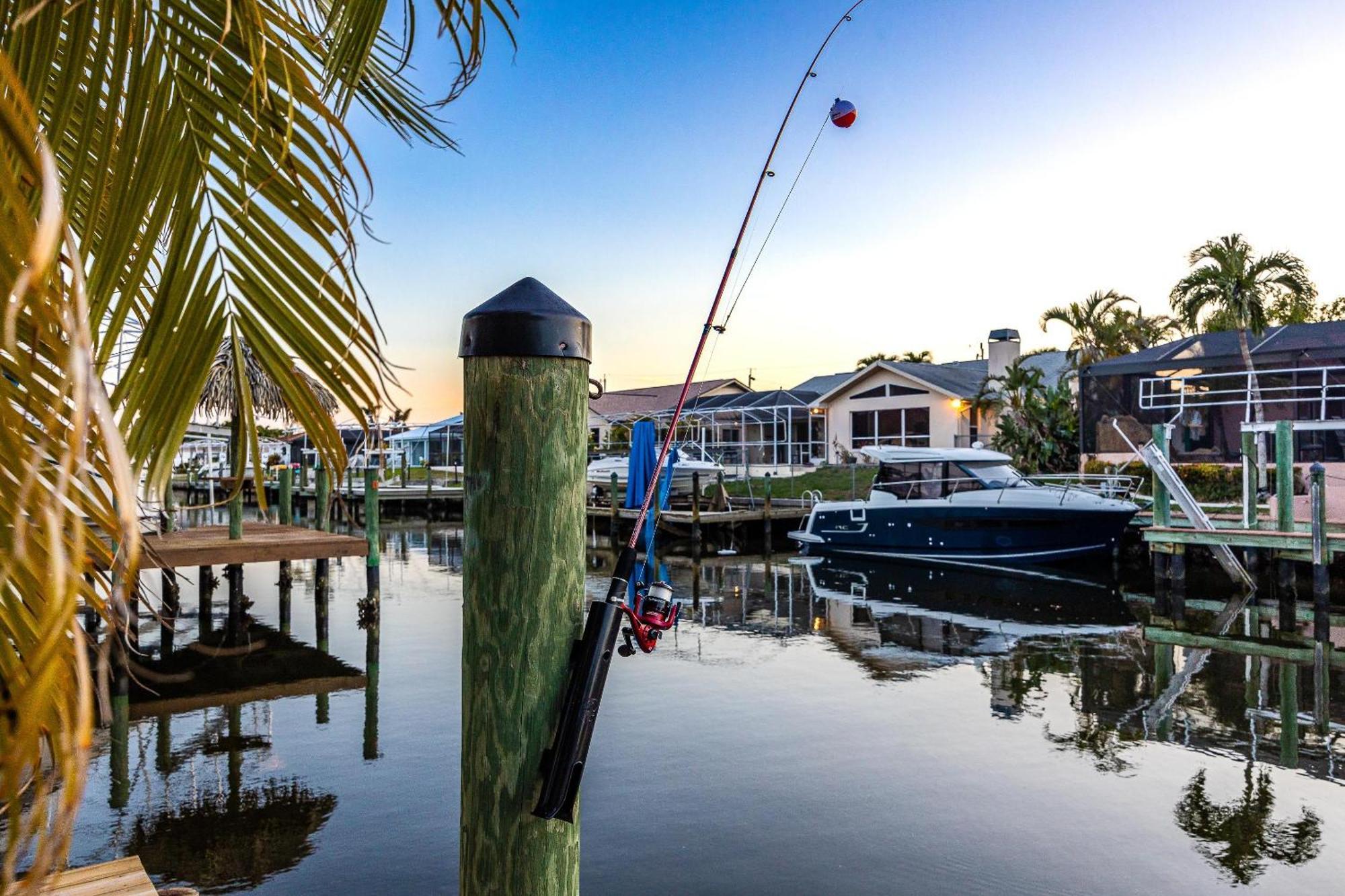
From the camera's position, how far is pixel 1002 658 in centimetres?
1189

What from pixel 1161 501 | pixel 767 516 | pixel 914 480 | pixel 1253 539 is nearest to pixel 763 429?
pixel 767 516

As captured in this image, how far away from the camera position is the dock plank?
1154 cm

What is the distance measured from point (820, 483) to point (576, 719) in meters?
32.7

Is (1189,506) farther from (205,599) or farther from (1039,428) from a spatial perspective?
(205,599)

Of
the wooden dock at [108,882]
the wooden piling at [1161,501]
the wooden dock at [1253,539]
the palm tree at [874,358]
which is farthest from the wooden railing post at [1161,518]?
the palm tree at [874,358]

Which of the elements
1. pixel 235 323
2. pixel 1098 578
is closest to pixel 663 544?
pixel 1098 578

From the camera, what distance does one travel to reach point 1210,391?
2464 centimetres

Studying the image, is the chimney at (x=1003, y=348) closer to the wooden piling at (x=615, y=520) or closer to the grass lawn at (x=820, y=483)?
the grass lawn at (x=820, y=483)

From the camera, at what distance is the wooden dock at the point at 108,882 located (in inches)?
114

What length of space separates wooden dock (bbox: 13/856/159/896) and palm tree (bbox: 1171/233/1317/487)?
2694 cm

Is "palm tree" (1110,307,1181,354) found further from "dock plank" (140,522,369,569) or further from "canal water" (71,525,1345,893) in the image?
"dock plank" (140,522,369,569)

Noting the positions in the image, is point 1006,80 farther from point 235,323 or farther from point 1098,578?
point 235,323

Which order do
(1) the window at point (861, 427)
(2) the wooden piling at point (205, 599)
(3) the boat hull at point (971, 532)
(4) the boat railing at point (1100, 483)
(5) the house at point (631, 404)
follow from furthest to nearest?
(5) the house at point (631, 404), (1) the window at point (861, 427), (4) the boat railing at point (1100, 483), (3) the boat hull at point (971, 532), (2) the wooden piling at point (205, 599)

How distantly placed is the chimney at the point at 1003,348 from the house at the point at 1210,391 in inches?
394
